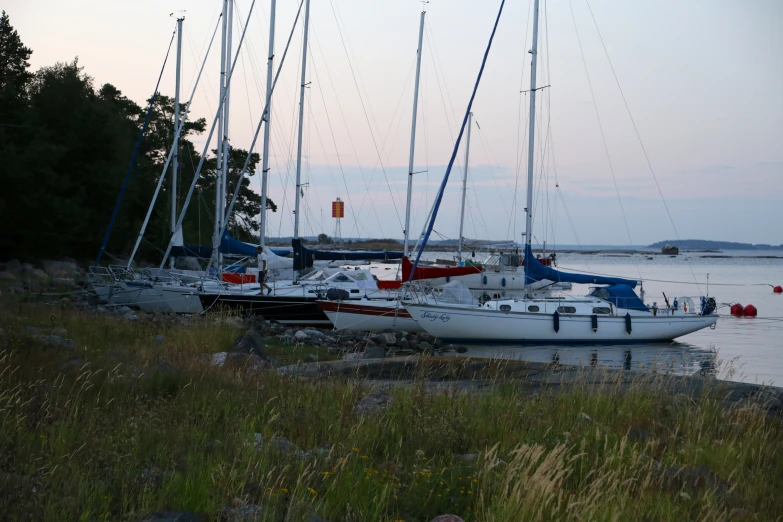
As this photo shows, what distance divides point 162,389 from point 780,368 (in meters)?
20.5

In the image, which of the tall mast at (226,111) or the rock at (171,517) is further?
the tall mast at (226,111)

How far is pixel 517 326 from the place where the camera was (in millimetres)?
26500

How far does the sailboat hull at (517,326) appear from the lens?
1033 inches

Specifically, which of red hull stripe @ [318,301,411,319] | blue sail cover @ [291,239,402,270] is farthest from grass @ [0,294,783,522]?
blue sail cover @ [291,239,402,270]

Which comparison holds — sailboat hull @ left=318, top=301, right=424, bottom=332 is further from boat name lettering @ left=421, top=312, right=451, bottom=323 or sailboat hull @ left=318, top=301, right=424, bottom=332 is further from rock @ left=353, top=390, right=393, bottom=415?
rock @ left=353, top=390, right=393, bottom=415

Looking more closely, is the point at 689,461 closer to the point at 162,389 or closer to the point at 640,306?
the point at 162,389

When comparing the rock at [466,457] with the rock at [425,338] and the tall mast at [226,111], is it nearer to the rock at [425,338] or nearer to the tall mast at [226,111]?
the rock at [425,338]

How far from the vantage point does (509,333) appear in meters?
26.6

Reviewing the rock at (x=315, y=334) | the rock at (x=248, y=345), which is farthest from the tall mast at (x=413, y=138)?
the rock at (x=248, y=345)

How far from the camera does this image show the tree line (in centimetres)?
3778

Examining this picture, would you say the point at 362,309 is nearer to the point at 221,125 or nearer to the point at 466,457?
the point at 221,125

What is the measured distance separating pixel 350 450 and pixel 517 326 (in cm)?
2022

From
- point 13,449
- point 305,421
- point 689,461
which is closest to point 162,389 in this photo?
point 305,421

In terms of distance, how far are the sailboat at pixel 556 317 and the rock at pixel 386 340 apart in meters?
1.09
